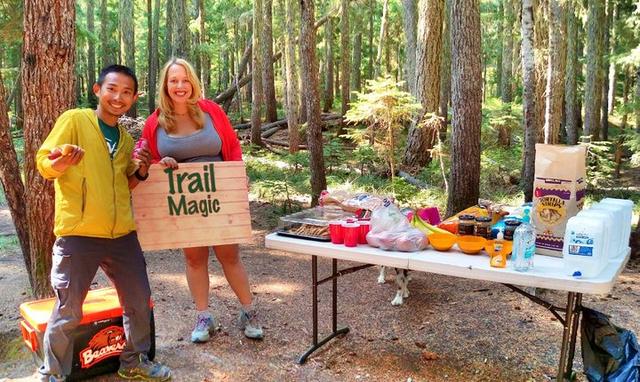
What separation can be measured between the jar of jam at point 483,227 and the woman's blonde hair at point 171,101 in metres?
2.05

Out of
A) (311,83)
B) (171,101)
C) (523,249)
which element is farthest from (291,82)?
(523,249)

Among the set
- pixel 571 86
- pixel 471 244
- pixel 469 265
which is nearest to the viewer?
pixel 469 265

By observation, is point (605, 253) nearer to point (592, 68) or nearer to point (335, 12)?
point (592, 68)

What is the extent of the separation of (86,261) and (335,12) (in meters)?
19.0

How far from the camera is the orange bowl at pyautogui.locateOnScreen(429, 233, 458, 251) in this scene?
10.8 feet

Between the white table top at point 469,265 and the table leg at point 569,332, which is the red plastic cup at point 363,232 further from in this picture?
the table leg at point 569,332

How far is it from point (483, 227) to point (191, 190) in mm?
1993

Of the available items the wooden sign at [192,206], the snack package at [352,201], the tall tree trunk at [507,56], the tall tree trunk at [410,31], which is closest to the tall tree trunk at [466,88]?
the snack package at [352,201]

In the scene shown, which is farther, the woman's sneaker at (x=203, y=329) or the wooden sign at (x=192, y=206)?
the woman's sneaker at (x=203, y=329)

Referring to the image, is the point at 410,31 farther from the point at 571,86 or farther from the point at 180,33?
the point at 180,33

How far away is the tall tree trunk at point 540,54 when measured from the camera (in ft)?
35.2

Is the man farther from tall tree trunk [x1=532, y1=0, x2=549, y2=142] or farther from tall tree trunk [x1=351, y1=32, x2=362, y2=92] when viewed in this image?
tall tree trunk [x1=351, y1=32, x2=362, y2=92]

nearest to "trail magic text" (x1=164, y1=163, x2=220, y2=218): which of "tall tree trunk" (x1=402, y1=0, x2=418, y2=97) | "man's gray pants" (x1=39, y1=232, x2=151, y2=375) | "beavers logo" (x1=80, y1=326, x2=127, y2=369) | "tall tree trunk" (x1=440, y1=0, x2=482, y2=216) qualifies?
"man's gray pants" (x1=39, y1=232, x2=151, y2=375)

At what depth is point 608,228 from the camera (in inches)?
111
